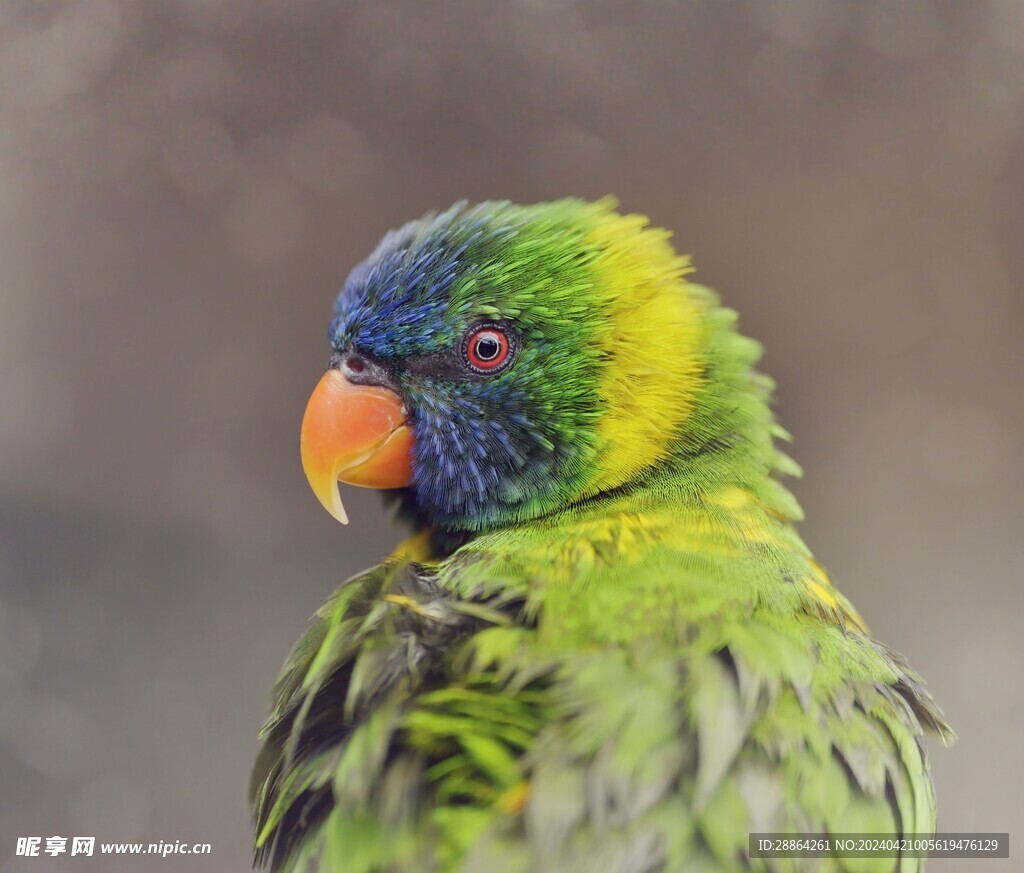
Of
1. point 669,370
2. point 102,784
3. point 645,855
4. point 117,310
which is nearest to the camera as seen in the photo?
point 645,855

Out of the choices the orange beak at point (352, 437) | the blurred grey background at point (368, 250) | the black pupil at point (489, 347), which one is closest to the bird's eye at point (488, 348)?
the black pupil at point (489, 347)

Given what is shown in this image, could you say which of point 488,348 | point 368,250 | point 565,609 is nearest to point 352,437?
point 488,348

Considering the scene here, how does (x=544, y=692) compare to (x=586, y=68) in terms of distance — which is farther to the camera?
(x=586, y=68)

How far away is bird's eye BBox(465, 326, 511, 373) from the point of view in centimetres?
107

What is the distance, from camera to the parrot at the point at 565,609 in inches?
31.4

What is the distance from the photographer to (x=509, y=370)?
1073mm

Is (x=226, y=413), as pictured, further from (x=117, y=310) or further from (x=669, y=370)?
(x=669, y=370)

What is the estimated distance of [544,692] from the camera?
2.72ft

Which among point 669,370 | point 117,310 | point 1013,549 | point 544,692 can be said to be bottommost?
point 544,692

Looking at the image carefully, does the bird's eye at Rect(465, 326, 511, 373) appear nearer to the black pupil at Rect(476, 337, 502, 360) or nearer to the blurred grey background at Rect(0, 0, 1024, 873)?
the black pupil at Rect(476, 337, 502, 360)

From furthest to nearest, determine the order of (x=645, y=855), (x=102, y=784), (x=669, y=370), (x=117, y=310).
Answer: (x=117, y=310) → (x=102, y=784) → (x=669, y=370) → (x=645, y=855)

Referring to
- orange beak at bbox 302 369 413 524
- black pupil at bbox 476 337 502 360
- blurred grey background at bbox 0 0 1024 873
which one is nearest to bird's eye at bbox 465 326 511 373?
black pupil at bbox 476 337 502 360

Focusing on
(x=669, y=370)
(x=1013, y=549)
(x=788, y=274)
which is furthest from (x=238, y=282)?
(x=1013, y=549)

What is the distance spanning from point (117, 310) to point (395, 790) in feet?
3.48
